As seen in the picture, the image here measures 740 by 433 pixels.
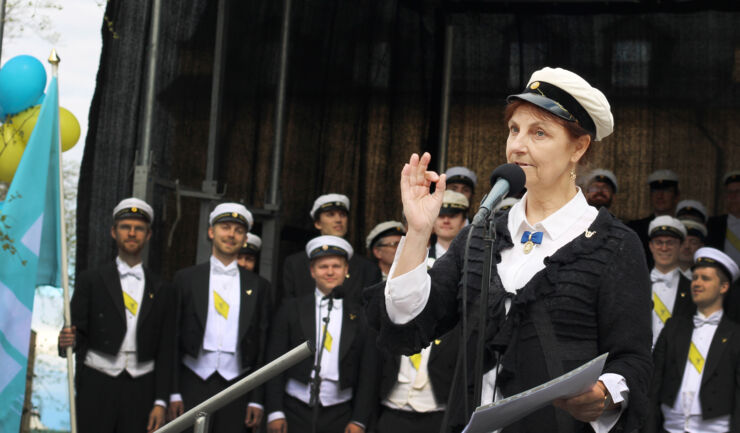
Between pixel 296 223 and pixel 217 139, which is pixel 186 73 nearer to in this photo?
pixel 217 139

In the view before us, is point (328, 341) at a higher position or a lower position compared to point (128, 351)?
higher

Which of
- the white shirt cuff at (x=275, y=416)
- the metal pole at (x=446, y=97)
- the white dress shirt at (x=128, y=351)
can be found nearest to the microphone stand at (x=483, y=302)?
the white shirt cuff at (x=275, y=416)

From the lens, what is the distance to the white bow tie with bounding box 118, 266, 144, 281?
589cm

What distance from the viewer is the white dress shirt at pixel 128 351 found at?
18.4 feet

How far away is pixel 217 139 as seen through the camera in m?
7.18

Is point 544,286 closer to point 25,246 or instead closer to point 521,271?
point 521,271

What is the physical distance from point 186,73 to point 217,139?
23.8 inches

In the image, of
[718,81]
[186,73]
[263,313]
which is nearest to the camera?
[263,313]

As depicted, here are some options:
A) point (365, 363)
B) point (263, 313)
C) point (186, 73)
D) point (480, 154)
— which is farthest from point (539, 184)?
point (480, 154)

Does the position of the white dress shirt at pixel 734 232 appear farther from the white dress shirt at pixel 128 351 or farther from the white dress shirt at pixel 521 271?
the white dress shirt at pixel 521 271

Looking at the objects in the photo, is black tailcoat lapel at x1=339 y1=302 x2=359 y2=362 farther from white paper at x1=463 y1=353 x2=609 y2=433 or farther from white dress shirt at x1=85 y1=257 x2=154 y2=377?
white paper at x1=463 y1=353 x2=609 y2=433

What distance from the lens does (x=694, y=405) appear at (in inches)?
223

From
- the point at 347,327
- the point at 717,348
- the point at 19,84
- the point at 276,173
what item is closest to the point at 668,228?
the point at 717,348

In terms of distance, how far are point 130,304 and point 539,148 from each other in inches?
164
